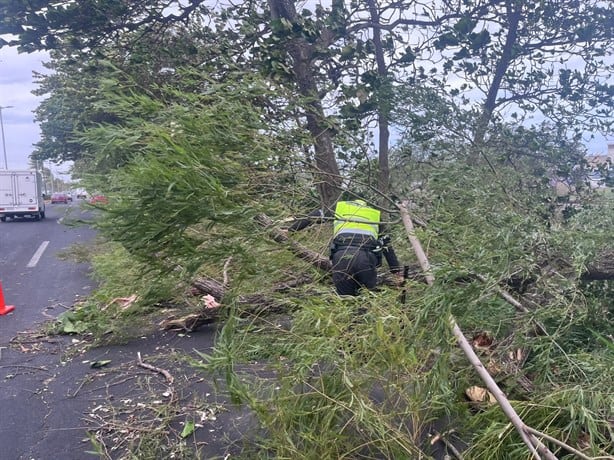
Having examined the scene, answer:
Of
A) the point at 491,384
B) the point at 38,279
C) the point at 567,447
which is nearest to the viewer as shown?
the point at 567,447

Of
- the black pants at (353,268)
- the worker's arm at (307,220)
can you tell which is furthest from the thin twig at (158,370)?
the worker's arm at (307,220)

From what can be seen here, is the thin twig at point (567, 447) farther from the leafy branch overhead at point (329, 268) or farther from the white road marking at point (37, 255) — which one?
the white road marking at point (37, 255)

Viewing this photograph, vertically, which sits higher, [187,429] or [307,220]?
[307,220]

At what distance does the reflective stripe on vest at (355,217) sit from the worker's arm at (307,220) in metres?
0.12

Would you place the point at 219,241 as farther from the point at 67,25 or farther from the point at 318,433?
the point at 67,25

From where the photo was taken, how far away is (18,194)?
26.1 metres

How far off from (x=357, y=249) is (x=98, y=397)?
7.67 feet

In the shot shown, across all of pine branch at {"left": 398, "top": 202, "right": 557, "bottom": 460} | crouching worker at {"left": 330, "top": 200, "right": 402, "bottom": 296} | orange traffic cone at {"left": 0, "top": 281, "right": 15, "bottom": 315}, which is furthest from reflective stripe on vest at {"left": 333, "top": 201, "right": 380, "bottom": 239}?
orange traffic cone at {"left": 0, "top": 281, "right": 15, "bottom": 315}

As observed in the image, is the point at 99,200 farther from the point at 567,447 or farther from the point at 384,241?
the point at 567,447

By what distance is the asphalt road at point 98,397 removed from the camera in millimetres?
3426

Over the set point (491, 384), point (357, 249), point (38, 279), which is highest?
point (357, 249)

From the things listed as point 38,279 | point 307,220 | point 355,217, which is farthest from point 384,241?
point 38,279

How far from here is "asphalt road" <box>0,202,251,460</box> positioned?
3426 millimetres

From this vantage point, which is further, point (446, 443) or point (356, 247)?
point (356, 247)
